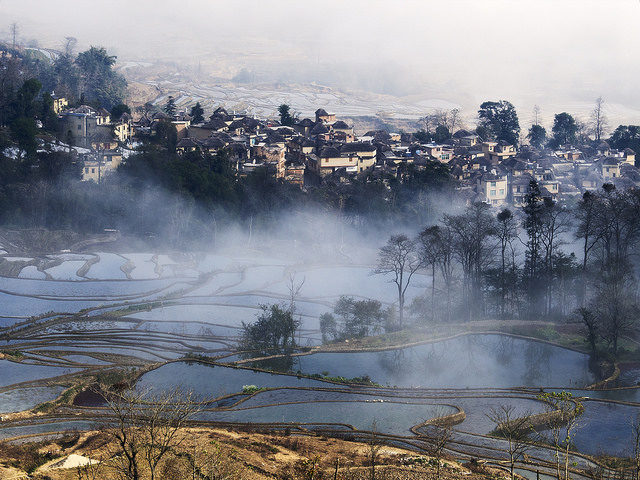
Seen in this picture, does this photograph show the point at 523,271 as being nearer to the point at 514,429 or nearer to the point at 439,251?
the point at 439,251

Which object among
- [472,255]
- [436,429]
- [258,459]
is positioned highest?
[472,255]

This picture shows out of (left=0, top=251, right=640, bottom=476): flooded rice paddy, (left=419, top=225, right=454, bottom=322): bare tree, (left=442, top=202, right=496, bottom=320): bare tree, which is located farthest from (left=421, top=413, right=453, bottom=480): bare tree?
(left=442, top=202, right=496, bottom=320): bare tree

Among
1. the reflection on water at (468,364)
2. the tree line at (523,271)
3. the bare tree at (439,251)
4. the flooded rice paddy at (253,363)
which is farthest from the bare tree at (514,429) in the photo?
the tree line at (523,271)

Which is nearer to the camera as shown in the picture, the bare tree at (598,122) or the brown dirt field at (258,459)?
the brown dirt field at (258,459)

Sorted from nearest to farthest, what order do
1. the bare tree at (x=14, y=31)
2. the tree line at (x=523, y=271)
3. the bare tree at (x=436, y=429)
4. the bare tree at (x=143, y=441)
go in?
the bare tree at (x=143, y=441)
the bare tree at (x=436, y=429)
the tree line at (x=523, y=271)
the bare tree at (x=14, y=31)

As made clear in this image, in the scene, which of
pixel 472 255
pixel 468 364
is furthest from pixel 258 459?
pixel 472 255

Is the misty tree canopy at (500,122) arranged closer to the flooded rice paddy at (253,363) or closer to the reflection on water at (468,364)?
the flooded rice paddy at (253,363)
